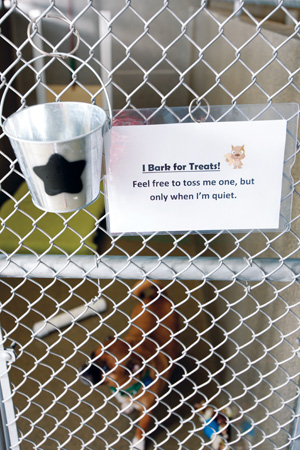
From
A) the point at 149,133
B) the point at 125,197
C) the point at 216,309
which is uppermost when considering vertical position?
the point at 149,133

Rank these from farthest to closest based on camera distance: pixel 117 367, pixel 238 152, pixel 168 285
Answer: pixel 117 367 → pixel 168 285 → pixel 238 152

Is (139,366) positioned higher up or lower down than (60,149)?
lower down

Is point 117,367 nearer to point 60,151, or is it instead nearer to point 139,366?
point 139,366

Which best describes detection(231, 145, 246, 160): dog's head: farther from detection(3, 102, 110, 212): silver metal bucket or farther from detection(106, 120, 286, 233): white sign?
detection(3, 102, 110, 212): silver metal bucket

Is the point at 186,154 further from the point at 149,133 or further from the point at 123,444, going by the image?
the point at 123,444

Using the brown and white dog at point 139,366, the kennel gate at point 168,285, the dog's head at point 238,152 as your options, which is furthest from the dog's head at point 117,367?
the dog's head at point 238,152

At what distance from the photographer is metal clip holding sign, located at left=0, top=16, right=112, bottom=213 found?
28.1 inches

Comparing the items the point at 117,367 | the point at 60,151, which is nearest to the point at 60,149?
the point at 60,151

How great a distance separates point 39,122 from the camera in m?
0.83

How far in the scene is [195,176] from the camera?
0.92 metres

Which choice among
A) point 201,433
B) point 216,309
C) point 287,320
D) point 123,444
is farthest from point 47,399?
point 287,320

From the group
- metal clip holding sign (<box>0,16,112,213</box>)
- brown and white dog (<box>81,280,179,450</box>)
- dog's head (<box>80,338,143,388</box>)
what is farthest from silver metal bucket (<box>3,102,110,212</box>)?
dog's head (<box>80,338,143,388</box>)

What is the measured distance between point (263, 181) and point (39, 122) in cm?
47

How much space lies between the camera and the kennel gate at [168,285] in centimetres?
103
